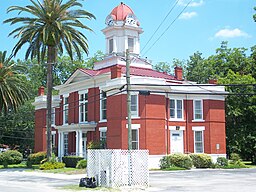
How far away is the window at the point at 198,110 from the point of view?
4279 cm

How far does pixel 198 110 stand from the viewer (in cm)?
4294

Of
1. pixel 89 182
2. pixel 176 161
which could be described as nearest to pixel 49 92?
pixel 176 161

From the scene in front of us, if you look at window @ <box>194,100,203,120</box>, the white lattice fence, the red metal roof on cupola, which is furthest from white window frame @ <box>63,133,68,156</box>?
the white lattice fence

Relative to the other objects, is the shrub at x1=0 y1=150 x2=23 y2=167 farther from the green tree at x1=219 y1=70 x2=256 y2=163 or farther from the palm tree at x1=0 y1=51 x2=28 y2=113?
the green tree at x1=219 y1=70 x2=256 y2=163

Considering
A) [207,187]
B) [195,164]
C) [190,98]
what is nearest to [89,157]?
[207,187]

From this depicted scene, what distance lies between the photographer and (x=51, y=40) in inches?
1581

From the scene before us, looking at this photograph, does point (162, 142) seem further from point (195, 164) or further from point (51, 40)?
point (51, 40)

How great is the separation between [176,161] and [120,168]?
16.9 meters

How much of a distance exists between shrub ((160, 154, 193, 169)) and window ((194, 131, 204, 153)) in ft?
13.6

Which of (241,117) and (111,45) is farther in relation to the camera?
(111,45)

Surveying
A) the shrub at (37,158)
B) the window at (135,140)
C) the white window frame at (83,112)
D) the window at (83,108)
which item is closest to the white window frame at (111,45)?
the white window frame at (83,112)

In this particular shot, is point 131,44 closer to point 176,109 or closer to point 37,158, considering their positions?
point 176,109

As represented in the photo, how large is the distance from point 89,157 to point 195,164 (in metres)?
18.6

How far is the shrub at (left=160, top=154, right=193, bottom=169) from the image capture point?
3788 centimetres
